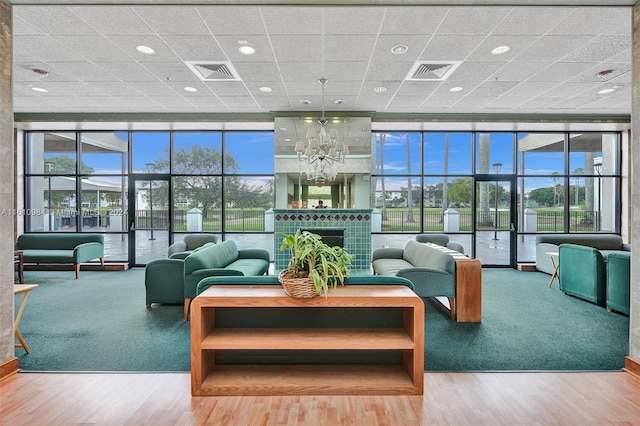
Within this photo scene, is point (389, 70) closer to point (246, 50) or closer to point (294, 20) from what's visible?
point (294, 20)

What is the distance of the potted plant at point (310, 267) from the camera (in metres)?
2.23

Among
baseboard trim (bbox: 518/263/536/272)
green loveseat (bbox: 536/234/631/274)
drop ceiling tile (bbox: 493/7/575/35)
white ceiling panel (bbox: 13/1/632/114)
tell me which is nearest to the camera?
drop ceiling tile (bbox: 493/7/575/35)

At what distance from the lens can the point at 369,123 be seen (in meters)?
6.57

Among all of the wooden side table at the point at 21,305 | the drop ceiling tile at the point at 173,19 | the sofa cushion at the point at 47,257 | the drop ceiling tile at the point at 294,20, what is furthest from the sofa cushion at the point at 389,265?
the sofa cushion at the point at 47,257

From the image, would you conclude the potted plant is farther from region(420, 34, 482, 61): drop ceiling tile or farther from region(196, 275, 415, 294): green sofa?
region(420, 34, 482, 61): drop ceiling tile

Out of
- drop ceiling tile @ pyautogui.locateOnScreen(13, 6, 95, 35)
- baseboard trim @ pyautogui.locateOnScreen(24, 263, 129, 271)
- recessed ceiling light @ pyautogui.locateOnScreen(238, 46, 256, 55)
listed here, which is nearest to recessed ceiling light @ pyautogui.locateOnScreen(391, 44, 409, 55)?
recessed ceiling light @ pyautogui.locateOnScreen(238, 46, 256, 55)

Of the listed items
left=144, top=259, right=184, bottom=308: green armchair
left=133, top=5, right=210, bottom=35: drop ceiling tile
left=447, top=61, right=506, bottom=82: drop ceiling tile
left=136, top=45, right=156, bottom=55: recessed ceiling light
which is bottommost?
left=144, top=259, right=184, bottom=308: green armchair

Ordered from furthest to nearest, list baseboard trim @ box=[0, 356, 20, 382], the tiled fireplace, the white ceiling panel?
the tiled fireplace
the white ceiling panel
baseboard trim @ box=[0, 356, 20, 382]

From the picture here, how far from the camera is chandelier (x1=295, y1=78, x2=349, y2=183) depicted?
4.77 meters

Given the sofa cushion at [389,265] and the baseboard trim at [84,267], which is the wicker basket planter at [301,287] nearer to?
the sofa cushion at [389,265]

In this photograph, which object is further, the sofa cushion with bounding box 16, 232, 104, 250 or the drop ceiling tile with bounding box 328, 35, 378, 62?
the sofa cushion with bounding box 16, 232, 104, 250

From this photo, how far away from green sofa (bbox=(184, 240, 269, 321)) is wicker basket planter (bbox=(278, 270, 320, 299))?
5.44 feet

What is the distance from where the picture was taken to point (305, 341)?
232 centimetres

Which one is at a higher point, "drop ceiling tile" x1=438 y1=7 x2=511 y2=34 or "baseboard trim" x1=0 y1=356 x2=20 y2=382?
"drop ceiling tile" x1=438 y1=7 x2=511 y2=34
